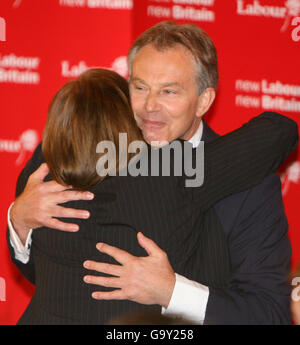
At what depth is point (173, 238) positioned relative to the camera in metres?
1.58

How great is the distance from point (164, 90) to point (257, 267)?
77cm

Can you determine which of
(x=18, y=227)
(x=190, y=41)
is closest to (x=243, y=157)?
(x=190, y=41)

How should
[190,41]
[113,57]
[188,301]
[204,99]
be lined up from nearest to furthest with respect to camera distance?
[188,301]
[190,41]
[204,99]
[113,57]

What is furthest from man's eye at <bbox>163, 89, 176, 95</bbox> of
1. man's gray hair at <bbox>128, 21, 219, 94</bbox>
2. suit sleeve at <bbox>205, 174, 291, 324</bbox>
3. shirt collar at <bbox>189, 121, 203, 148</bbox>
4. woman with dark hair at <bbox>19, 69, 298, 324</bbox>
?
suit sleeve at <bbox>205, 174, 291, 324</bbox>

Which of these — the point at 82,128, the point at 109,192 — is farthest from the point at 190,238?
the point at 82,128

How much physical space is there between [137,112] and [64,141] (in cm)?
52

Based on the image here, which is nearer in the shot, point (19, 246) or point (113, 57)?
point (19, 246)

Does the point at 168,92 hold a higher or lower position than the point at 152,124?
higher

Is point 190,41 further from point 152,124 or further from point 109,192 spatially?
point 109,192

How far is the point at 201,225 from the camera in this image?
68.3 inches

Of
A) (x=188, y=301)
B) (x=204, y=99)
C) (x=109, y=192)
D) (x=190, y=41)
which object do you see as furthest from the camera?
(x=204, y=99)

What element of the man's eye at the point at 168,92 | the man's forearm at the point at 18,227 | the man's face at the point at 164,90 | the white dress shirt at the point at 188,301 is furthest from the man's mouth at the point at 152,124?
the white dress shirt at the point at 188,301

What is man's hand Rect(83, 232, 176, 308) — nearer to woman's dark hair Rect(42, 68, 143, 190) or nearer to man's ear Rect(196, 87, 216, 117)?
woman's dark hair Rect(42, 68, 143, 190)

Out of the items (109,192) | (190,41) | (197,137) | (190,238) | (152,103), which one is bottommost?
(190,238)
